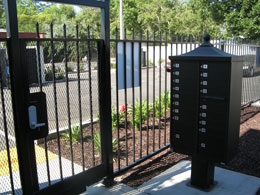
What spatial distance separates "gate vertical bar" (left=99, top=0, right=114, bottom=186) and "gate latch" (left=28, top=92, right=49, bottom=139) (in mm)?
828

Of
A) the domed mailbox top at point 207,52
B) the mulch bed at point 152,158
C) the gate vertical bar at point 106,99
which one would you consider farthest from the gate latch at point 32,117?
the domed mailbox top at point 207,52

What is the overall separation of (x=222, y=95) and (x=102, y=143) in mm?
1507

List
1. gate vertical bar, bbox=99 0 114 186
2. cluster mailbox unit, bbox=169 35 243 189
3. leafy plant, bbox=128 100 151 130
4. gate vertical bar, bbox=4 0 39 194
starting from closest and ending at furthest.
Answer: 1. gate vertical bar, bbox=4 0 39 194
2. cluster mailbox unit, bbox=169 35 243 189
3. gate vertical bar, bbox=99 0 114 186
4. leafy plant, bbox=128 100 151 130

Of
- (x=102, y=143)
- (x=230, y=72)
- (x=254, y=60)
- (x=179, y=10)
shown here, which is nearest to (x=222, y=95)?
(x=230, y=72)

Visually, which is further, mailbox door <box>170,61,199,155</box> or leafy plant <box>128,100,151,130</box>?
leafy plant <box>128,100,151,130</box>

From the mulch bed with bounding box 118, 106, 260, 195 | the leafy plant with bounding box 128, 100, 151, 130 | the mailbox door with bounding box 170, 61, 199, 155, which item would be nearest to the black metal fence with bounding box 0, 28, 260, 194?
the leafy plant with bounding box 128, 100, 151, 130

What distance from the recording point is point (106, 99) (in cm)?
326

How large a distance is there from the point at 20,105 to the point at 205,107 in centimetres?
196

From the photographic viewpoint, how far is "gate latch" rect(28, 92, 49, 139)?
2479 millimetres

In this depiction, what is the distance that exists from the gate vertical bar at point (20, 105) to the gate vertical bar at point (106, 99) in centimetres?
95

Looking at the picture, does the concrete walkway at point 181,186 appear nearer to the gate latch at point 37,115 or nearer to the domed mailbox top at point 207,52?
the gate latch at point 37,115

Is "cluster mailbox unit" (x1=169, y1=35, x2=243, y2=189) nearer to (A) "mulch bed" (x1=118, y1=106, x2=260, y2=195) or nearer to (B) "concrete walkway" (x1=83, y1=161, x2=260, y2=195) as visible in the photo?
(B) "concrete walkway" (x1=83, y1=161, x2=260, y2=195)

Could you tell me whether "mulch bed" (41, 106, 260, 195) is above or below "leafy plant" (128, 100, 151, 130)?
below

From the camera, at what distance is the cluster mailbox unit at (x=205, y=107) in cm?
299
